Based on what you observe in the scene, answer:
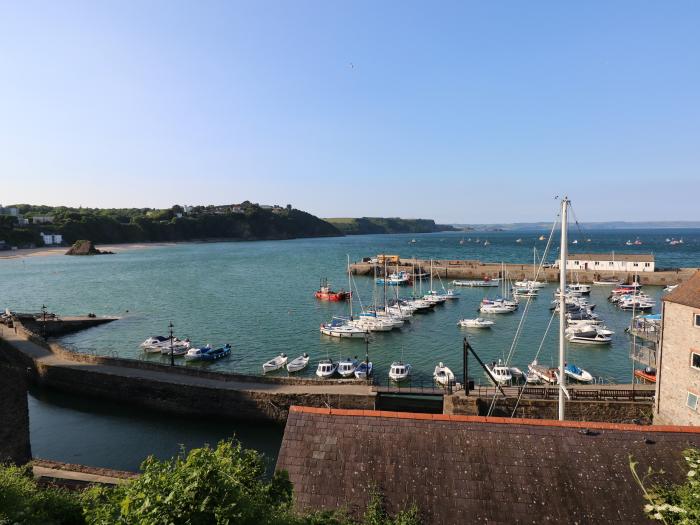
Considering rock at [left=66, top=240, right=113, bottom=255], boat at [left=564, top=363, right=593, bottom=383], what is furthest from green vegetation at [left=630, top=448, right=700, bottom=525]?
rock at [left=66, top=240, right=113, bottom=255]

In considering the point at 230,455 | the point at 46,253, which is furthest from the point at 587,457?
the point at 46,253

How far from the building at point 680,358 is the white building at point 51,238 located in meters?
206

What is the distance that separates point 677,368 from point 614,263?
73340 mm

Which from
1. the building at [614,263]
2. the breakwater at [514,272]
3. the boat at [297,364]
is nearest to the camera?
the boat at [297,364]

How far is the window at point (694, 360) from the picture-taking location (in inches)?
711

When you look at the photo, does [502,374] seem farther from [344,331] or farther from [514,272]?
[514,272]

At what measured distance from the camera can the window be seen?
1805 centimetres

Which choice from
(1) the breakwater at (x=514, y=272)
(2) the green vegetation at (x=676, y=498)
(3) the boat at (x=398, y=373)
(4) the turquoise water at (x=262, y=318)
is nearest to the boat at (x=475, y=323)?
(4) the turquoise water at (x=262, y=318)

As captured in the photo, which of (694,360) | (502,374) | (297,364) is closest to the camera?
(694,360)

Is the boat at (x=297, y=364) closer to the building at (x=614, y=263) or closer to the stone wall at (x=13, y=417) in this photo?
the stone wall at (x=13, y=417)

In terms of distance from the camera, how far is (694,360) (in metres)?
18.2

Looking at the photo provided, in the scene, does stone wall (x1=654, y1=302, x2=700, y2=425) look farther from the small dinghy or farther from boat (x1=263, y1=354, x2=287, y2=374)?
boat (x1=263, y1=354, x2=287, y2=374)

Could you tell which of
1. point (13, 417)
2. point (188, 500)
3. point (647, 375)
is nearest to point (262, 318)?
point (13, 417)

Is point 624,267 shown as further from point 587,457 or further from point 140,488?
point 140,488
